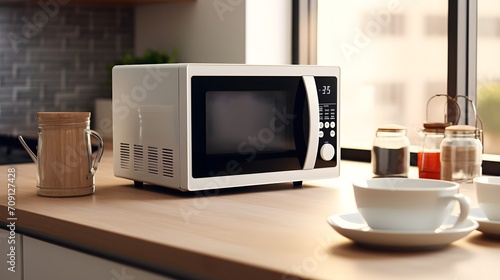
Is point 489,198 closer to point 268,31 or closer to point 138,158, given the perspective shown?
point 138,158

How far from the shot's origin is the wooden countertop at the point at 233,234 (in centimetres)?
106

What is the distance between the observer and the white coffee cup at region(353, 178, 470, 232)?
1120 mm

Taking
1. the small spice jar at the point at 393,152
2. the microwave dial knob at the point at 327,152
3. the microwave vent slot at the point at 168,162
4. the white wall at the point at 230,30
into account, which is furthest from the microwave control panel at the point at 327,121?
the white wall at the point at 230,30

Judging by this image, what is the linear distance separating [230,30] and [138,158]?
993 millimetres

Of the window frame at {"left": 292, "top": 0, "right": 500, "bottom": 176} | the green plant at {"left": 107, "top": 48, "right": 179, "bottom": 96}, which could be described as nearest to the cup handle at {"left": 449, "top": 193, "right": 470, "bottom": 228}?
the window frame at {"left": 292, "top": 0, "right": 500, "bottom": 176}

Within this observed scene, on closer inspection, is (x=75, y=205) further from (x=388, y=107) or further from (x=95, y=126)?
(x=95, y=126)

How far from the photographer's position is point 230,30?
268 centimetres

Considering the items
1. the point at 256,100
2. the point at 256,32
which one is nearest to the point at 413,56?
the point at 256,32

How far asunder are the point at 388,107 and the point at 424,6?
0.34m

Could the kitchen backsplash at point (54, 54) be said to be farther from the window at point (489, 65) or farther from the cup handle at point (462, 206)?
the cup handle at point (462, 206)

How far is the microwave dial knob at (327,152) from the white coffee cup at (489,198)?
1.92 ft

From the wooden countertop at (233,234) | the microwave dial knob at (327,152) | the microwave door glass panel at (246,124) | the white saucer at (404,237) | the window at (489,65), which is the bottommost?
the wooden countertop at (233,234)

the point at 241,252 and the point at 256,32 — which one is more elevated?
the point at 256,32

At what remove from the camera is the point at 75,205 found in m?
1.58
